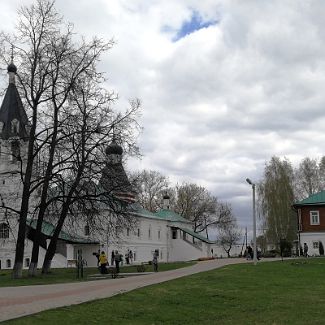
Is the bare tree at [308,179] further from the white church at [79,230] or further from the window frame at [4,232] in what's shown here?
the window frame at [4,232]

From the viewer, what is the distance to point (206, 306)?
15.6 m

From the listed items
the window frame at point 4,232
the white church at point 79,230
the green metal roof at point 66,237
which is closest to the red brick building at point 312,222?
the white church at point 79,230

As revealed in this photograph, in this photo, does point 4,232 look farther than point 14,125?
Yes

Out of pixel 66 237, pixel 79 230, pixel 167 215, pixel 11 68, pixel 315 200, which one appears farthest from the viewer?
pixel 167 215

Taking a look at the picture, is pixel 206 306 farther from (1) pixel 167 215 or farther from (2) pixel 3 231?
(1) pixel 167 215

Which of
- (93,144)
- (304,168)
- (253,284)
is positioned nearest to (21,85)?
(93,144)

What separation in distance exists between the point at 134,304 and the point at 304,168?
7025cm

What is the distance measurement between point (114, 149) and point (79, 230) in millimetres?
30120

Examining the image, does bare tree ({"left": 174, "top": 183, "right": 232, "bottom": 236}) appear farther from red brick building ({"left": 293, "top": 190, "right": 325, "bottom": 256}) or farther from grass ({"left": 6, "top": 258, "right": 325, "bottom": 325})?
grass ({"left": 6, "top": 258, "right": 325, "bottom": 325})

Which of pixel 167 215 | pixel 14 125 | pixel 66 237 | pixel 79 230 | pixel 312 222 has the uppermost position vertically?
pixel 14 125

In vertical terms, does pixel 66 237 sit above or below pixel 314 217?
below

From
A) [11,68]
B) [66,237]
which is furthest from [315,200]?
[11,68]

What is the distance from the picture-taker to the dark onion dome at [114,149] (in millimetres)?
34500

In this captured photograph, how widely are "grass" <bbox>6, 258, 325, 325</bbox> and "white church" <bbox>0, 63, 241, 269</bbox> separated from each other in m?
15.9
